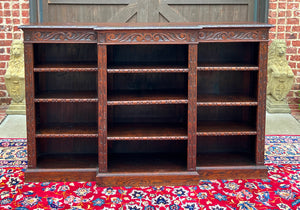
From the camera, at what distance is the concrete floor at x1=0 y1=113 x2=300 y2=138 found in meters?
4.86

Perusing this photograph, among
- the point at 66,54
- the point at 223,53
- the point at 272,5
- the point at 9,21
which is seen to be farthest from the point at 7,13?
the point at 272,5

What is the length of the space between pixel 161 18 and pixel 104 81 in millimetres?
3061

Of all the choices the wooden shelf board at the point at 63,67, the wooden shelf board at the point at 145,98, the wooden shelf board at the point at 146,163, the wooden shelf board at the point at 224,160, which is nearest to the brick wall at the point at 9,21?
the wooden shelf board at the point at 63,67

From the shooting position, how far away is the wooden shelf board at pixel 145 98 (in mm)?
3164

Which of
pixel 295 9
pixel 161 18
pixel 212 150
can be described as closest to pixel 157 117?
pixel 212 150

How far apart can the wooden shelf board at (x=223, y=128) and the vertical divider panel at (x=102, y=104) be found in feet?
2.73

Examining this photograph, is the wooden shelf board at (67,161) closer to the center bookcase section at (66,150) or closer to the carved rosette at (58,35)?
the center bookcase section at (66,150)

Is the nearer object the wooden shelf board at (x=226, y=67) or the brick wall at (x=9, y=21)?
the wooden shelf board at (x=226, y=67)

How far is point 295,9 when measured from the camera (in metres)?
5.97

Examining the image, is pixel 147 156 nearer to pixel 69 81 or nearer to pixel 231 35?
pixel 69 81

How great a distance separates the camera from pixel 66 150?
3637 mm

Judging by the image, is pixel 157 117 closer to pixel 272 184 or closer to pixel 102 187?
pixel 102 187

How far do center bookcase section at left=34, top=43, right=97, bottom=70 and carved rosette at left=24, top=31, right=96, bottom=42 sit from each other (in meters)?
0.36

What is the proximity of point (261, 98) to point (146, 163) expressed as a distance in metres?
1.18
